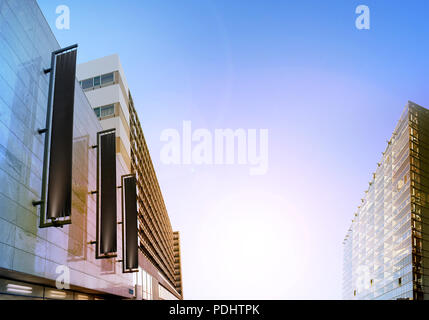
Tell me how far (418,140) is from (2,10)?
73801 millimetres

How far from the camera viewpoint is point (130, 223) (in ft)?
100

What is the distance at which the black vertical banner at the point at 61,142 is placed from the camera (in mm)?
15051

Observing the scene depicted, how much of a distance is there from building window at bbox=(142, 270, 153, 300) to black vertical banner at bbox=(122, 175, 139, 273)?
1331 cm

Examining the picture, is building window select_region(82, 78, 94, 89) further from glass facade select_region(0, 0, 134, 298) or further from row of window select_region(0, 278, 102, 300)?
row of window select_region(0, 278, 102, 300)

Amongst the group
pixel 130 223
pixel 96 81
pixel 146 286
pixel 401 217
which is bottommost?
pixel 146 286

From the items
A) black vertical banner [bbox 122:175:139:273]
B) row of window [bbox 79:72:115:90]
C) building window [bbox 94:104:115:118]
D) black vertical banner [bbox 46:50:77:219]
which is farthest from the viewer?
row of window [bbox 79:72:115:90]

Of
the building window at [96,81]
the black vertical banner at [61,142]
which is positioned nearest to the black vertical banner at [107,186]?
the black vertical banner at [61,142]

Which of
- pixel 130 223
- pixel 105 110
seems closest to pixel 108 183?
pixel 130 223

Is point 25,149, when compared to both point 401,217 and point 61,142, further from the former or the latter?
point 401,217

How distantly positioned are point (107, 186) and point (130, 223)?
6254 millimetres

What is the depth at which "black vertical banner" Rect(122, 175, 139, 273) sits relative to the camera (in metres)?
29.8

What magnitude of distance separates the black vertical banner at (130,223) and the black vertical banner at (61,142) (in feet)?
46.2

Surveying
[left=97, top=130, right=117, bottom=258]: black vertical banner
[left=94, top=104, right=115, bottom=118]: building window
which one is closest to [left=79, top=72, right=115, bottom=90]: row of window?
[left=94, top=104, right=115, bottom=118]: building window
